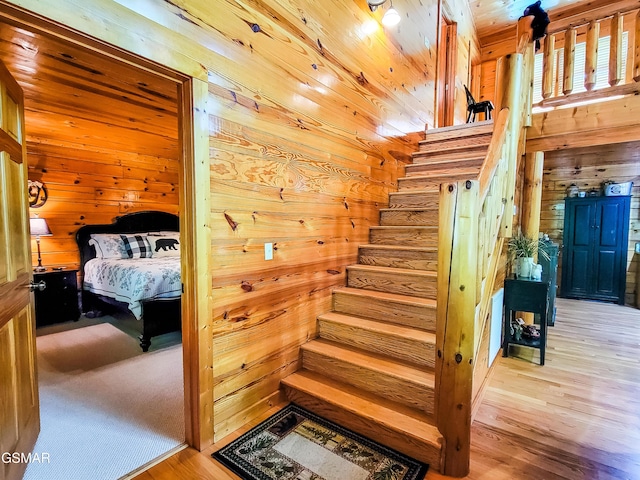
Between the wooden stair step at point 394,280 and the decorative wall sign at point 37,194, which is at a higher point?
the decorative wall sign at point 37,194

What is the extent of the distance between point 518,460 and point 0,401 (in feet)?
8.05

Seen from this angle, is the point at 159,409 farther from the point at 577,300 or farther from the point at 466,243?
the point at 577,300

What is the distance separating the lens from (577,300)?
5219mm

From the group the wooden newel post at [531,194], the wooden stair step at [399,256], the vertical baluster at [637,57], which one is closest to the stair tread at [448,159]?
the wooden newel post at [531,194]

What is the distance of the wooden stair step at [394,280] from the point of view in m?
2.46

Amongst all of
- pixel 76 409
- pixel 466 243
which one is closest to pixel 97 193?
pixel 76 409

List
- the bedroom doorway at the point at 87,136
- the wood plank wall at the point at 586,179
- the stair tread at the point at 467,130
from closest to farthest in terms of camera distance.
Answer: the bedroom doorway at the point at 87,136
the stair tread at the point at 467,130
the wood plank wall at the point at 586,179

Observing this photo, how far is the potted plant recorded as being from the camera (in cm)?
307

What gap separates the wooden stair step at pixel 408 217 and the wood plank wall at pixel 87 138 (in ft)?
7.40

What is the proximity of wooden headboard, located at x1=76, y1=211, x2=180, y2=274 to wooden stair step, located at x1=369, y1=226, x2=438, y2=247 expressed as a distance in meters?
3.26

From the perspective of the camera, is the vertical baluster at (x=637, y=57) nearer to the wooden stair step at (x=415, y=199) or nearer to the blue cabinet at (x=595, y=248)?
the wooden stair step at (x=415, y=199)

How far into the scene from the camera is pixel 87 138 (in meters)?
4.17

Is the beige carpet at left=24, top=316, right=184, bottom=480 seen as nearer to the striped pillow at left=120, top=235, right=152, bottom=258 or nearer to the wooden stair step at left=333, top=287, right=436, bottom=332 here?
the striped pillow at left=120, top=235, right=152, bottom=258

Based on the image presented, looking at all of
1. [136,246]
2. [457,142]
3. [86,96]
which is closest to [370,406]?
[457,142]
